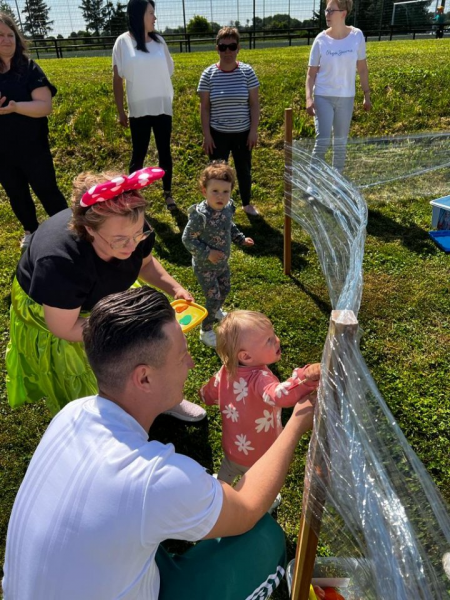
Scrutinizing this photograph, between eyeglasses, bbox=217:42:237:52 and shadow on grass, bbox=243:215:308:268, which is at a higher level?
eyeglasses, bbox=217:42:237:52

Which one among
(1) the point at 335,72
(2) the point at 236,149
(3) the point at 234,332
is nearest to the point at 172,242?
(2) the point at 236,149

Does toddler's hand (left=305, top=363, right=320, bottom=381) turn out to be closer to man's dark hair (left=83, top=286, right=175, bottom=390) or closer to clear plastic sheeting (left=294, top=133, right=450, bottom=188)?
man's dark hair (left=83, top=286, right=175, bottom=390)

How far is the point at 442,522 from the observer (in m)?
1.35

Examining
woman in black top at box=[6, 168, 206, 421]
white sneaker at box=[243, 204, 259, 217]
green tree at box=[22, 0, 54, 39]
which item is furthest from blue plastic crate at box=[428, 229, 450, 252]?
green tree at box=[22, 0, 54, 39]

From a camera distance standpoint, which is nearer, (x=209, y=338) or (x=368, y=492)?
(x=368, y=492)

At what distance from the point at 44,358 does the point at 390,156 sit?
404 centimetres

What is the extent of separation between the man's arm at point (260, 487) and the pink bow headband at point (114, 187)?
1.10m

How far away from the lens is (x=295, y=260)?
4.64m

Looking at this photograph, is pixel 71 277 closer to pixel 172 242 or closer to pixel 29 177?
pixel 29 177

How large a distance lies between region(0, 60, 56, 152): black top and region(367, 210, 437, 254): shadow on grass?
3304mm

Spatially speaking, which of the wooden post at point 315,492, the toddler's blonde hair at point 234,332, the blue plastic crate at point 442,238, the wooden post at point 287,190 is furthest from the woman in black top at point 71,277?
the blue plastic crate at point 442,238

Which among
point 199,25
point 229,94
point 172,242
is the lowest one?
point 172,242

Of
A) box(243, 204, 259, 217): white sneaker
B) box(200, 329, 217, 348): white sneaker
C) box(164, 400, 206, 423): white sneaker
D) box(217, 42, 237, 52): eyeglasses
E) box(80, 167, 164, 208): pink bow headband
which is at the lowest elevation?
box(164, 400, 206, 423): white sneaker

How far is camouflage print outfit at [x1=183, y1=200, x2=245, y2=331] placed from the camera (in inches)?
131
